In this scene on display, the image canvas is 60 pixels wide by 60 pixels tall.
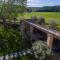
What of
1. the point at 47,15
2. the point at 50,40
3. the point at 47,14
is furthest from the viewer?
the point at 47,15

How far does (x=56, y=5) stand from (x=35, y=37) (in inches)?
117

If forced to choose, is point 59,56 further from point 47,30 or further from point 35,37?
point 35,37

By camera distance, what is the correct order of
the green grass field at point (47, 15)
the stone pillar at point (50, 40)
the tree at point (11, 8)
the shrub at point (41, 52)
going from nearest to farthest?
the shrub at point (41, 52)
the stone pillar at point (50, 40)
the tree at point (11, 8)
the green grass field at point (47, 15)

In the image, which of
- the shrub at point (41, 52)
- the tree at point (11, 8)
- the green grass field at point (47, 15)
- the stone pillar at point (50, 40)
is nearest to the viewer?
the shrub at point (41, 52)

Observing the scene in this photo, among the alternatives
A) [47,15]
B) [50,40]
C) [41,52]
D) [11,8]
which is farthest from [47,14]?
[41,52]

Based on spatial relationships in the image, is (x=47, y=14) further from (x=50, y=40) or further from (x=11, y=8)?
(x=50, y=40)

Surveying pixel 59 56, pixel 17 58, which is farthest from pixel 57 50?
pixel 17 58

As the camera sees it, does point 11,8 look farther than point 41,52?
Yes

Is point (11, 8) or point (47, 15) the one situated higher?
point (11, 8)

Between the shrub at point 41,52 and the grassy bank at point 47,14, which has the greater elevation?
the grassy bank at point 47,14

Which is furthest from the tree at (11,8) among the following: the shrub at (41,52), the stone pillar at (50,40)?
the shrub at (41,52)

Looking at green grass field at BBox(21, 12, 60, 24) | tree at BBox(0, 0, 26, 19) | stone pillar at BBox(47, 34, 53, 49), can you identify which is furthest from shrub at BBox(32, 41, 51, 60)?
green grass field at BBox(21, 12, 60, 24)

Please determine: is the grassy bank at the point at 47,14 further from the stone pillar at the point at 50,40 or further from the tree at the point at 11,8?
the stone pillar at the point at 50,40

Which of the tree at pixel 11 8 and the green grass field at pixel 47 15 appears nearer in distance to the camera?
the tree at pixel 11 8
